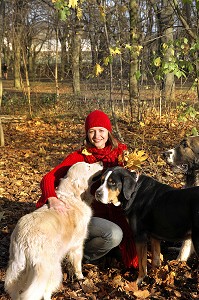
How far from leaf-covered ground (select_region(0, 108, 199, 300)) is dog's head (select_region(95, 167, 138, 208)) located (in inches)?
38.8

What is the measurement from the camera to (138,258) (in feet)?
13.8

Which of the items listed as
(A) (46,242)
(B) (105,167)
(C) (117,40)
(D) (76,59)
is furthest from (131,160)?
(D) (76,59)

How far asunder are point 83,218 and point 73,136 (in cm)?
815

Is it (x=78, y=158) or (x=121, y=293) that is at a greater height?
(x=78, y=158)

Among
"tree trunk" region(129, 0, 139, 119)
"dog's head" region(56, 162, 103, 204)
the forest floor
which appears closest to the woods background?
"tree trunk" region(129, 0, 139, 119)

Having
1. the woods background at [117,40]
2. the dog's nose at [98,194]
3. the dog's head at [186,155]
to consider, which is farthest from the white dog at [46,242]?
the woods background at [117,40]

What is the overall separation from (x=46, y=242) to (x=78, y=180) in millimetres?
911

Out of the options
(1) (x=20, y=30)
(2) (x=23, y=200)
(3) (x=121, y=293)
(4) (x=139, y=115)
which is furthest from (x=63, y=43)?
(3) (x=121, y=293)

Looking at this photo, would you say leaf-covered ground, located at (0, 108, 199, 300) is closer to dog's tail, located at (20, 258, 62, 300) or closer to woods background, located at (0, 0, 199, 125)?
→ dog's tail, located at (20, 258, 62, 300)

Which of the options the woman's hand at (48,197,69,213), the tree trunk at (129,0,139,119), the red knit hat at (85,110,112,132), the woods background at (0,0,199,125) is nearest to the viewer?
the woman's hand at (48,197,69,213)

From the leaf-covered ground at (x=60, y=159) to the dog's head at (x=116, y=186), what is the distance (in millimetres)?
986

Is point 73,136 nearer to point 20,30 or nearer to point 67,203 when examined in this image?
point 20,30

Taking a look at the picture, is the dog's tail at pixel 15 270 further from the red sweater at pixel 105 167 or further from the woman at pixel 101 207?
the red sweater at pixel 105 167

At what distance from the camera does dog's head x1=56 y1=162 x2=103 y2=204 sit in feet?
13.6
